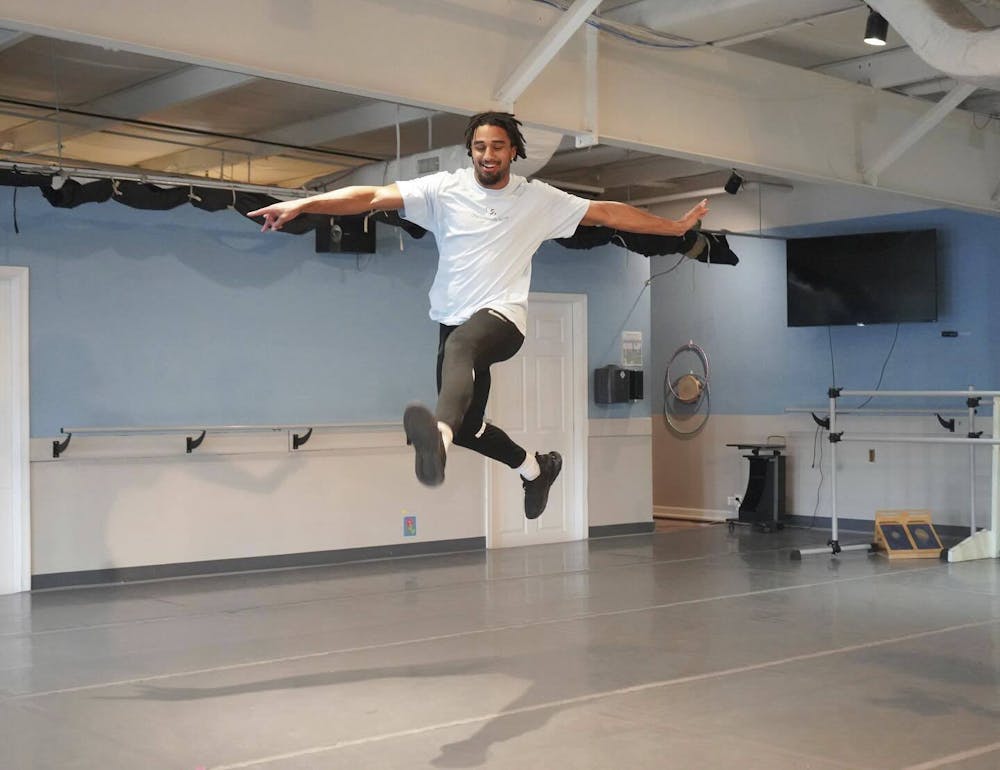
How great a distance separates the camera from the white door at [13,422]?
26.2 feet

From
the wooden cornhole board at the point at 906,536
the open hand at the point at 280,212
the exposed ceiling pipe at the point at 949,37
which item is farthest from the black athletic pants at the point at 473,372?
the wooden cornhole board at the point at 906,536

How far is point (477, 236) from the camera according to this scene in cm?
434

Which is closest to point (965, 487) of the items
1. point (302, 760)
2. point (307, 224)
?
point (307, 224)

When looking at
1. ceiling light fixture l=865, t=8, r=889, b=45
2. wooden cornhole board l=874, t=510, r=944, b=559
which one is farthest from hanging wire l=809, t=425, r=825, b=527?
ceiling light fixture l=865, t=8, r=889, b=45

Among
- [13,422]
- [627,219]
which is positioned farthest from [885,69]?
[13,422]

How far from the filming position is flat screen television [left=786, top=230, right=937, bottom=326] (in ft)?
36.2

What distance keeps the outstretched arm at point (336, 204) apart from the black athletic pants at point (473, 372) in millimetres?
508

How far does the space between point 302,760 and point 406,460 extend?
5744 millimetres

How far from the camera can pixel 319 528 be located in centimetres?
944

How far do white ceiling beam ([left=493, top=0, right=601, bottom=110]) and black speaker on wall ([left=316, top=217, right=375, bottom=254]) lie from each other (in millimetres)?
3007

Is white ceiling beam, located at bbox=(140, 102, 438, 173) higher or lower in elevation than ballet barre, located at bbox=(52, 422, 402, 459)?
higher

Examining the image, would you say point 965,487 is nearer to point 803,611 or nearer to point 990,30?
point 803,611

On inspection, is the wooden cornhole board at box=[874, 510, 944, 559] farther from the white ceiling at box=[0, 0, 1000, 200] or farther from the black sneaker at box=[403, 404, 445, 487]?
the black sneaker at box=[403, 404, 445, 487]

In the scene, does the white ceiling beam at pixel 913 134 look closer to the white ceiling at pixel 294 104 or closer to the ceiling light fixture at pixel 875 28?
the white ceiling at pixel 294 104
